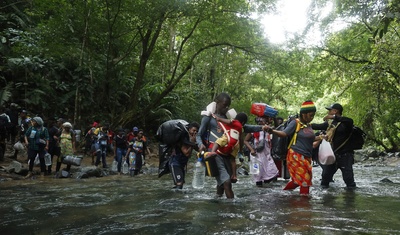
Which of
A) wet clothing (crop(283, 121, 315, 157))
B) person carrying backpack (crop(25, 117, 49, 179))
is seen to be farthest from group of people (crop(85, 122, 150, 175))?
wet clothing (crop(283, 121, 315, 157))

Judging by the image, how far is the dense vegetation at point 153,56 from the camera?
15.4 meters

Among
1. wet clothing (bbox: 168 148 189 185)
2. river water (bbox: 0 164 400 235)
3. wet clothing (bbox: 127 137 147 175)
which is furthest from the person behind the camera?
wet clothing (bbox: 127 137 147 175)

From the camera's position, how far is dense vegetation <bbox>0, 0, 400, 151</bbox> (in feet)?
50.7

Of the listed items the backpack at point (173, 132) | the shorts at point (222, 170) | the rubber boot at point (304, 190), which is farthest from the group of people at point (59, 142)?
the rubber boot at point (304, 190)

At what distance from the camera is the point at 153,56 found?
18969 mm

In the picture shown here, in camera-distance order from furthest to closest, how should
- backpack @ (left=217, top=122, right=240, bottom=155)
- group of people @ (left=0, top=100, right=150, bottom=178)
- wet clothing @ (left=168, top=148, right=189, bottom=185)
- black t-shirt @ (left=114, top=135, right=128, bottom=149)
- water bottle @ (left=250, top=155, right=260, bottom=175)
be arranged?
black t-shirt @ (left=114, top=135, right=128, bottom=149) → group of people @ (left=0, top=100, right=150, bottom=178) → water bottle @ (left=250, top=155, right=260, bottom=175) → wet clothing @ (left=168, top=148, right=189, bottom=185) → backpack @ (left=217, top=122, right=240, bottom=155)

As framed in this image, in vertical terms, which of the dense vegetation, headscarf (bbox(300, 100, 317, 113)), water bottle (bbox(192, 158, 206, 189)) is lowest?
water bottle (bbox(192, 158, 206, 189))

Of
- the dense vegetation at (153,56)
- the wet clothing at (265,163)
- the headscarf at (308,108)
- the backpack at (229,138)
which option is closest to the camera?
the backpack at (229,138)

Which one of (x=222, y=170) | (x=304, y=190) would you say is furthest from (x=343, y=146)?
(x=222, y=170)

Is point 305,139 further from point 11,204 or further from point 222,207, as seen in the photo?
point 11,204

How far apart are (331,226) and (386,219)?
97 centimetres

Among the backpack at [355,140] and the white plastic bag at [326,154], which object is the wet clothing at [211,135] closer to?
the white plastic bag at [326,154]

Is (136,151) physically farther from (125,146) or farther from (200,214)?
(200,214)

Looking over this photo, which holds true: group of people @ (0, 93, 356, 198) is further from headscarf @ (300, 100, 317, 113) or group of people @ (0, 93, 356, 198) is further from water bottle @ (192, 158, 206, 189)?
water bottle @ (192, 158, 206, 189)
